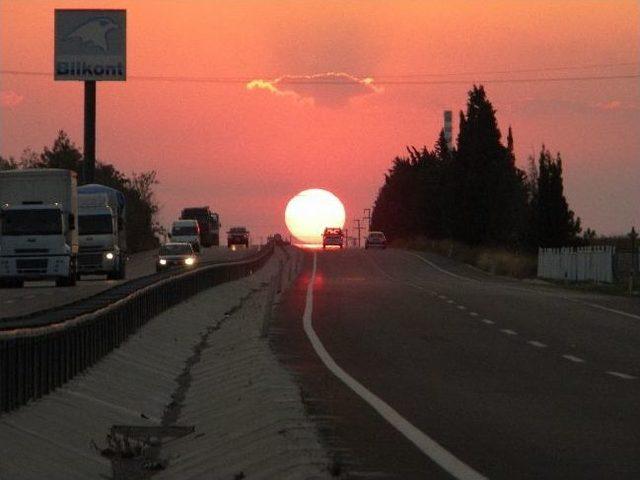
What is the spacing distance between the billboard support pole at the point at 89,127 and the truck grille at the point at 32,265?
43.3 m

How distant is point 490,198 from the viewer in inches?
4525

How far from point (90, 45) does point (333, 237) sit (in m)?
39.0

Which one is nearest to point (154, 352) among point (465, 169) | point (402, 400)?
point (402, 400)

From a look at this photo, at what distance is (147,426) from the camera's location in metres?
16.2

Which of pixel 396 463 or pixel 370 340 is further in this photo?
pixel 370 340

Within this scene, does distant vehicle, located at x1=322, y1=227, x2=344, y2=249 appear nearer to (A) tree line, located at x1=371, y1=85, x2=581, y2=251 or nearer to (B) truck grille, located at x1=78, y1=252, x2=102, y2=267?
(A) tree line, located at x1=371, y1=85, x2=581, y2=251

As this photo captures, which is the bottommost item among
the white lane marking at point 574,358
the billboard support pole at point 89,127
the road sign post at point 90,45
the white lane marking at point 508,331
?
the white lane marking at point 508,331

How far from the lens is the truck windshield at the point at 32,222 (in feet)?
176

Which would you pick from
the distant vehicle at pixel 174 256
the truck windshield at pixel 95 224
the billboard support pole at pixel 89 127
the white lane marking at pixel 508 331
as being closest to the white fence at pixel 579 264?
the distant vehicle at pixel 174 256

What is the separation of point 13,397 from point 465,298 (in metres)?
32.4

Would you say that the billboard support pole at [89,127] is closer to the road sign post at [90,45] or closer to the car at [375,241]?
the road sign post at [90,45]

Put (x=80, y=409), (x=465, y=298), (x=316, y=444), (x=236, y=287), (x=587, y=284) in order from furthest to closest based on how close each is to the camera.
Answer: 1. (x=587, y=284)
2. (x=236, y=287)
3. (x=465, y=298)
4. (x=80, y=409)
5. (x=316, y=444)

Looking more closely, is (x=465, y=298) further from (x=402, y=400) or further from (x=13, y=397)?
(x=13, y=397)

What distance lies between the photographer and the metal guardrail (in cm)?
1523
